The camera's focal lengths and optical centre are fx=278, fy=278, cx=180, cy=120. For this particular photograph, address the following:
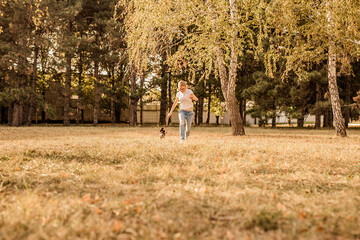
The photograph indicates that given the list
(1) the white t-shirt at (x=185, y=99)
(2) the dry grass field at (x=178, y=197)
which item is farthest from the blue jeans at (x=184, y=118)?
(2) the dry grass field at (x=178, y=197)

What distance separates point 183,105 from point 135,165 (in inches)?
136

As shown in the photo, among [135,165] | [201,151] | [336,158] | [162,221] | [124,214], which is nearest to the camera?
[162,221]

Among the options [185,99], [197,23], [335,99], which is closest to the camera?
[185,99]

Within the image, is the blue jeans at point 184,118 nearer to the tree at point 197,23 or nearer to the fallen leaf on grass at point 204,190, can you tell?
the tree at point 197,23

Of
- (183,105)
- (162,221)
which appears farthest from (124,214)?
(183,105)

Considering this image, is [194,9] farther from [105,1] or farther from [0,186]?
[105,1]

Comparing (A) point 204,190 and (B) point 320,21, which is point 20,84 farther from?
(A) point 204,190

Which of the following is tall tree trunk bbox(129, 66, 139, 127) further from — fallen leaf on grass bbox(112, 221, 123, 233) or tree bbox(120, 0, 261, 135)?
fallen leaf on grass bbox(112, 221, 123, 233)

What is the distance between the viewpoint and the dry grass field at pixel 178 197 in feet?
7.60

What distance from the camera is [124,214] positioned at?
8.75ft

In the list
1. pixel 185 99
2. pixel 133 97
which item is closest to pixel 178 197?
pixel 185 99

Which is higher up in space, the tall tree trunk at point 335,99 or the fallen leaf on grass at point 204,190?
the tall tree trunk at point 335,99

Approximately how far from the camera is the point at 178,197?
320cm

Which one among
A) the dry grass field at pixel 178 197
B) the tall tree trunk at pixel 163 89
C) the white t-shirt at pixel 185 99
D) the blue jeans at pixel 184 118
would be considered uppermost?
the tall tree trunk at pixel 163 89
